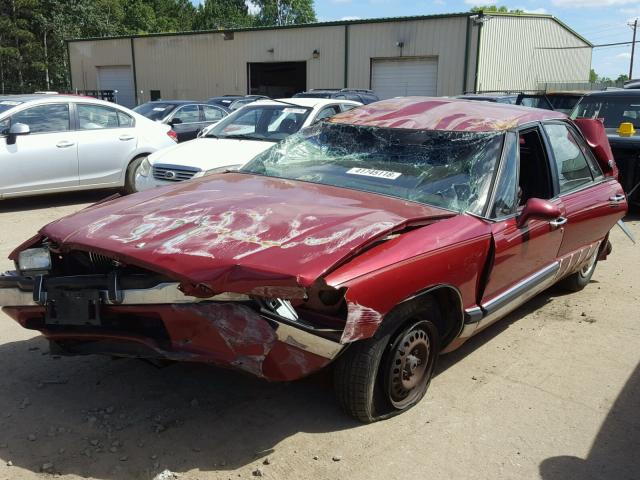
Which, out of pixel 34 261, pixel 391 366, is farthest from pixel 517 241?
pixel 34 261

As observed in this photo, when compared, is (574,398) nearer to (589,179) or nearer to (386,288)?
(386,288)

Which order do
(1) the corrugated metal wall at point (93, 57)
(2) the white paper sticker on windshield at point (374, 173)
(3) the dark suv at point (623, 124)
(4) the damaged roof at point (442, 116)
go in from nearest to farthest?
(2) the white paper sticker on windshield at point (374, 173)
(4) the damaged roof at point (442, 116)
(3) the dark suv at point (623, 124)
(1) the corrugated metal wall at point (93, 57)

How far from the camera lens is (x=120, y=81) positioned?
3534cm

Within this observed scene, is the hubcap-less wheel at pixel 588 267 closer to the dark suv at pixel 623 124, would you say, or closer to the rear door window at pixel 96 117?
the dark suv at pixel 623 124

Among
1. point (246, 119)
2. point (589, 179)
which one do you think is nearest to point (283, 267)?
point (589, 179)

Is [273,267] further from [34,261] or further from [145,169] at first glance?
[145,169]

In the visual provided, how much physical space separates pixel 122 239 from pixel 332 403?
1.47m

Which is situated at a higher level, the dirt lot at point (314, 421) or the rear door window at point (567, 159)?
the rear door window at point (567, 159)

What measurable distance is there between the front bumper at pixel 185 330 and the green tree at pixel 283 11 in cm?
7824

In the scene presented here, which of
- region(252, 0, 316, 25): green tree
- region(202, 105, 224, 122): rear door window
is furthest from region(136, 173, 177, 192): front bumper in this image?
region(252, 0, 316, 25): green tree

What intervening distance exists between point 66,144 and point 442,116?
5.93 metres

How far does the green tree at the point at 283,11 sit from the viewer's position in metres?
75.6

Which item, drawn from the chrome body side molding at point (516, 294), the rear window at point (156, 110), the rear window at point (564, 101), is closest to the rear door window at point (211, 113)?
the rear window at point (156, 110)

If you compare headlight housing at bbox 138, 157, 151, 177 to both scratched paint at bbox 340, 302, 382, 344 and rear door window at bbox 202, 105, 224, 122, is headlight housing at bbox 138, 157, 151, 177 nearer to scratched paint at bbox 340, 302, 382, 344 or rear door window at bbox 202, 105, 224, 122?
scratched paint at bbox 340, 302, 382, 344
